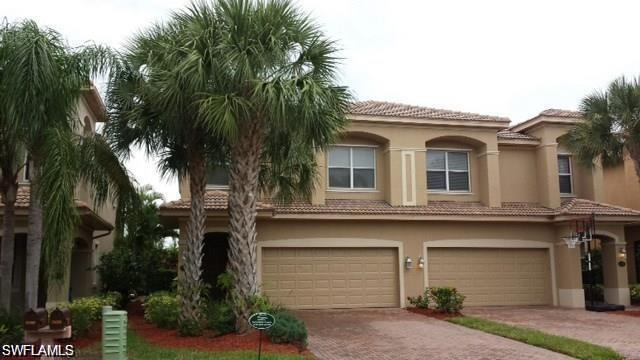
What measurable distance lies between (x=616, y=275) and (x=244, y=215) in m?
15.3

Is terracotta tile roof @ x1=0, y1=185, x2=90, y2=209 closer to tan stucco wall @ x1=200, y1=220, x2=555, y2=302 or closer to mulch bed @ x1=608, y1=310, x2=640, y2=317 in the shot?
tan stucco wall @ x1=200, y1=220, x2=555, y2=302

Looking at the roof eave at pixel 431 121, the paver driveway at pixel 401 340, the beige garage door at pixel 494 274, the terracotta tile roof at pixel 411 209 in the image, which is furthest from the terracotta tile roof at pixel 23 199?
the beige garage door at pixel 494 274

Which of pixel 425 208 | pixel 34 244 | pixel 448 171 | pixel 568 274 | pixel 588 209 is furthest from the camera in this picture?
pixel 448 171

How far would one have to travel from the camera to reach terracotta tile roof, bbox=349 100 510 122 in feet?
70.4

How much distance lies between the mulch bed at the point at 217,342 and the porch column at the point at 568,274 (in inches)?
505

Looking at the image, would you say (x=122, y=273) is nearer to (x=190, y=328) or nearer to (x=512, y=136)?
(x=190, y=328)

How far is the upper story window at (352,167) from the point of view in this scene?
21453 millimetres

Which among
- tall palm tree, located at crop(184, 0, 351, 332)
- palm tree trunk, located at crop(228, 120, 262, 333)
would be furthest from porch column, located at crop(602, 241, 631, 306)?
palm tree trunk, located at crop(228, 120, 262, 333)

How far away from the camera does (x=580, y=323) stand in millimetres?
16734

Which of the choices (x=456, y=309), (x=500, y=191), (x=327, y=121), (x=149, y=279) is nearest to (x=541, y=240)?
(x=500, y=191)

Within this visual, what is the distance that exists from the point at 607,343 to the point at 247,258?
26.7 ft

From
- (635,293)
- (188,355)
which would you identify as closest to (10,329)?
(188,355)

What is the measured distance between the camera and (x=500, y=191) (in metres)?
22.5

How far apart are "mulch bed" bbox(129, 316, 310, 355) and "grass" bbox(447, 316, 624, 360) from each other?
16.8 feet
